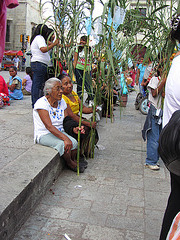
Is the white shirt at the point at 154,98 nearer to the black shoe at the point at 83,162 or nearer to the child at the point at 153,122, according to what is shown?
the child at the point at 153,122

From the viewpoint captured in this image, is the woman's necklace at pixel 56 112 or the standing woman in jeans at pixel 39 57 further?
the standing woman in jeans at pixel 39 57

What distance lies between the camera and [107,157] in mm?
4965

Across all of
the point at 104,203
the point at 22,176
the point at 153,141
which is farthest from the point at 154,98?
the point at 22,176

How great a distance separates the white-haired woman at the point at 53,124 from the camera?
3.97m

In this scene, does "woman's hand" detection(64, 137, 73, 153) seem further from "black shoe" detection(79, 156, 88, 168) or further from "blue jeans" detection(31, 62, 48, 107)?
"blue jeans" detection(31, 62, 48, 107)

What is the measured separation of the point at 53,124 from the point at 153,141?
1.40 m

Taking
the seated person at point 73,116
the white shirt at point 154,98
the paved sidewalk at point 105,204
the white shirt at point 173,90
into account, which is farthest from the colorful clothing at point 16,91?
the white shirt at point 173,90

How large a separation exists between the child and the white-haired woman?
100 cm

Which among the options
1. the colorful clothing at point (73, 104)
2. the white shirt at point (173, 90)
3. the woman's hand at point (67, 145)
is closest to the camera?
the white shirt at point (173, 90)

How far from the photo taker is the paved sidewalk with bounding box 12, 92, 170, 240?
2802 mm

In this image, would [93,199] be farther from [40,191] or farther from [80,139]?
[80,139]

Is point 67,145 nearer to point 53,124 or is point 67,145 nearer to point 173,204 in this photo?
point 53,124

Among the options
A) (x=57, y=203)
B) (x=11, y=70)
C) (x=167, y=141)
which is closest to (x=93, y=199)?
(x=57, y=203)

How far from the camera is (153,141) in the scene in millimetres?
4492
